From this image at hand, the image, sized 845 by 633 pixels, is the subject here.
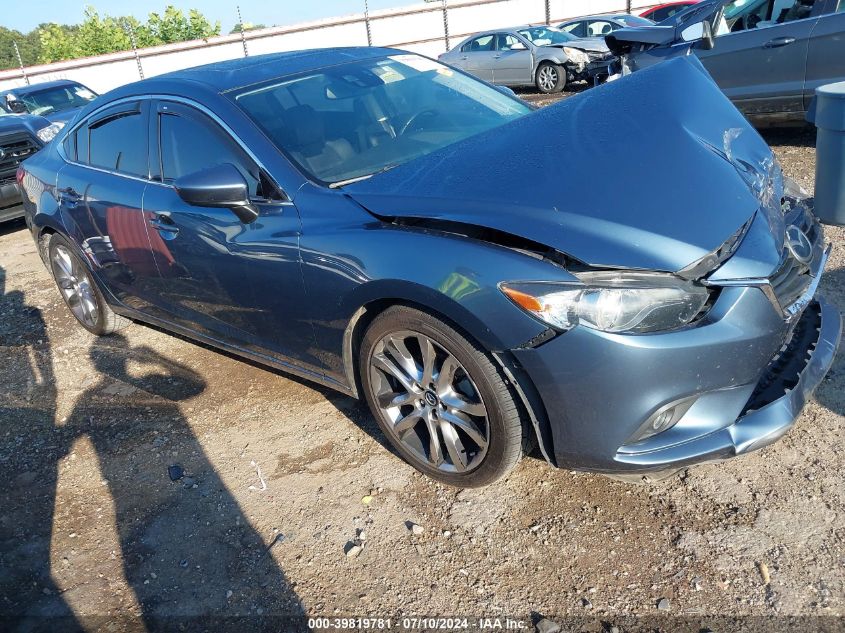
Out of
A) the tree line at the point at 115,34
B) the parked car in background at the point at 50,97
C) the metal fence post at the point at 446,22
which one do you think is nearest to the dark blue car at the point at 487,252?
the parked car in background at the point at 50,97

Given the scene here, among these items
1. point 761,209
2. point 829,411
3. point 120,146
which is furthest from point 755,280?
point 120,146

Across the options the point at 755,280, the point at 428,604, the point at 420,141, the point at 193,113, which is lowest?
the point at 428,604

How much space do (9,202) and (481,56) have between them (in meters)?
10.0

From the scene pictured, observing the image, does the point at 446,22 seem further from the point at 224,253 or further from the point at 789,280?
the point at 789,280

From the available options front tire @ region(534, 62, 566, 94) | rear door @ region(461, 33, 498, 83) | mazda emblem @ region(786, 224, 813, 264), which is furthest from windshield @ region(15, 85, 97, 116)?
mazda emblem @ region(786, 224, 813, 264)

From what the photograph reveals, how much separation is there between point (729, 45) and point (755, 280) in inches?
227

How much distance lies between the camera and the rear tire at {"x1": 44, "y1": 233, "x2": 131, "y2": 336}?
194 inches

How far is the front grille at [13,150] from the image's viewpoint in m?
8.42

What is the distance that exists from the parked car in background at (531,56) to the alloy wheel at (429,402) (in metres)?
11.5

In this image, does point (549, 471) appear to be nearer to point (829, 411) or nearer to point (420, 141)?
point (829, 411)

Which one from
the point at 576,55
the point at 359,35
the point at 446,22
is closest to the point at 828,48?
the point at 576,55

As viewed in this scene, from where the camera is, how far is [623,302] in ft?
7.48

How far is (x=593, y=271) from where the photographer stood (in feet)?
7.61

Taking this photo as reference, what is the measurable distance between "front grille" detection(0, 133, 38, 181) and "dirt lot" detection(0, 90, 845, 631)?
5762mm
